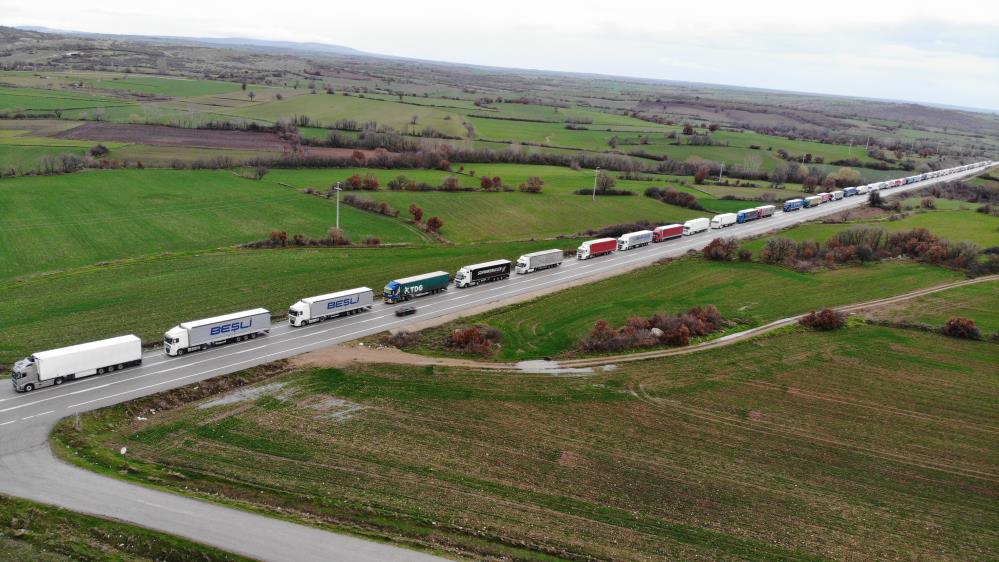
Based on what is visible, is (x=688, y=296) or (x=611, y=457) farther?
(x=688, y=296)

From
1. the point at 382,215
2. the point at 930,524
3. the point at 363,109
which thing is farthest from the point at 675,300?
the point at 363,109

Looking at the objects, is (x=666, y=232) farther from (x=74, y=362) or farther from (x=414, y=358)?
(x=74, y=362)

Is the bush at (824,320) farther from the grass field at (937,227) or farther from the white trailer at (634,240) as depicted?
the white trailer at (634,240)

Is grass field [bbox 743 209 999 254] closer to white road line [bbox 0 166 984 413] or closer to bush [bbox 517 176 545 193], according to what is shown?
white road line [bbox 0 166 984 413]

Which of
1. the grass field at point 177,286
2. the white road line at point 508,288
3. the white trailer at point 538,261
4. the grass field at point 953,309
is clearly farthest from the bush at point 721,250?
the grass field at point 177,286

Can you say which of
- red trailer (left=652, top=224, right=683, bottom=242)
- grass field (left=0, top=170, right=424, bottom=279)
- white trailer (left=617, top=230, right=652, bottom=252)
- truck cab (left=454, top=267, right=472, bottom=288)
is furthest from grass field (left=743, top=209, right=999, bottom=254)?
grass field (left=0, top=170, right=424, bottom=279)

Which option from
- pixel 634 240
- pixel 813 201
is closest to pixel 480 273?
pixel 634 240

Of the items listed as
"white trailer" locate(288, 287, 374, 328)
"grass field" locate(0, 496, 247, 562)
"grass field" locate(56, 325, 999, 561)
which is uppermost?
"white trailer" locate(288, 287, 374, 328)
